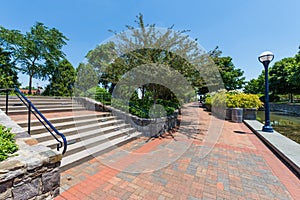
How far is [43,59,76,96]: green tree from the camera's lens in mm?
15508

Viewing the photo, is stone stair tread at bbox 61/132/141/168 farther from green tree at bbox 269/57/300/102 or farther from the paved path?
green tree at bbox 269/57/300/102

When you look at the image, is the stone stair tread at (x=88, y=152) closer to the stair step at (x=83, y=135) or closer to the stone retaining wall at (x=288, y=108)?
the stair step at (x=83, y=135)

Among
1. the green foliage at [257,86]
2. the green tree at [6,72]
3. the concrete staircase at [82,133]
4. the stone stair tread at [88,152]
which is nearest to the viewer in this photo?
the stone stair tread at [88,152]

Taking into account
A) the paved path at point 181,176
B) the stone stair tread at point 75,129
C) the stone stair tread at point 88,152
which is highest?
the stone stair tread at point 75,129

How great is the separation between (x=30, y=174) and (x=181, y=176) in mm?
2254

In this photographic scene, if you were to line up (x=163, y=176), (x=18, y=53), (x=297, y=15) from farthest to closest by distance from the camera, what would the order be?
(x=18, y=53) < (x=297, y=15) < (x=163, y=176)

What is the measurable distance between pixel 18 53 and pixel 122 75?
46.4ft

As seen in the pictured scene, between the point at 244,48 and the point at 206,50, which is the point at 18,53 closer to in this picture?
the point at 206,50

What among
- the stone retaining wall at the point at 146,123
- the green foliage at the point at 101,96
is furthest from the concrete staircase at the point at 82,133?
the green foliage at the point at 101,96

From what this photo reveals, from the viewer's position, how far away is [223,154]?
11.8ft

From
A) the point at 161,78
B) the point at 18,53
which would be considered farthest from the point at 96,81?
the point at 161,78

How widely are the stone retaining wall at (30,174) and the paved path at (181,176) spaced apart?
27 cm

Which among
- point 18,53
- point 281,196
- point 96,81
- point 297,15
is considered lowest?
point 281,196

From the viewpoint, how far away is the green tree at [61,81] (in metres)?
15.5
